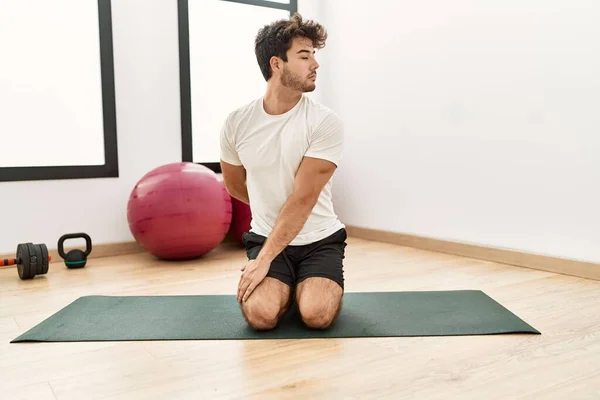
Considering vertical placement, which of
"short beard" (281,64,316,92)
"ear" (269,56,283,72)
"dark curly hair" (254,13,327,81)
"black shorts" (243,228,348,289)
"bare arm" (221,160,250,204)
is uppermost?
"dark curly hair" (254,13,327,81)

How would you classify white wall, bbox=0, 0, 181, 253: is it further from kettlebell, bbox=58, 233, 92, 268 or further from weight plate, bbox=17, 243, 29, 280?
weight plate, bbox=17, 243, 29, 280

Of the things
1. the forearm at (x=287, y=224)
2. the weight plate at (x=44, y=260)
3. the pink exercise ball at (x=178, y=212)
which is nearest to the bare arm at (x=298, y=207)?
the forearm at (x=287, y=224)

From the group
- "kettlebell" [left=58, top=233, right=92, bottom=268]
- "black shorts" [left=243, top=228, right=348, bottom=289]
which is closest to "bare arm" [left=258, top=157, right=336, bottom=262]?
"black shorts" [left=243, top=228, right=348, bottom=289]

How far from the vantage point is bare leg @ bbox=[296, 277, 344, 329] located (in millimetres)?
2062

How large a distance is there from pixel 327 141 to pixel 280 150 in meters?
0.19

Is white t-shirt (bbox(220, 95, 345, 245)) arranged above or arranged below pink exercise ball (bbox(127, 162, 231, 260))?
above

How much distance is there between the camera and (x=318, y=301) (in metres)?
2.07

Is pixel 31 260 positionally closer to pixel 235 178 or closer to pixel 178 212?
pixel 178 212

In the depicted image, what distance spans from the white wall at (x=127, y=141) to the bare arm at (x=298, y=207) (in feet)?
6.63

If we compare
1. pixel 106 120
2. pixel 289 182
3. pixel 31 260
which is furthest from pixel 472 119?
pixel 31 260

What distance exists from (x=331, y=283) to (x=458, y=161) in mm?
1757

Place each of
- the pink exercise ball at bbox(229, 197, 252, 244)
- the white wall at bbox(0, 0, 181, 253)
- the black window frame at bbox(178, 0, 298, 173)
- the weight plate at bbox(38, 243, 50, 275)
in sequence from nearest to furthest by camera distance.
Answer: the weight plate at bbox(38, 243, 50, 275)
the white wall at bbox(0, 0, 181, 253)
the pink exercise ball at bbox(229, 197, 252, 244)
the black window frame at bbox(178, 0, 298, 173)

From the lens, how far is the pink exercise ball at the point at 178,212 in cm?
334

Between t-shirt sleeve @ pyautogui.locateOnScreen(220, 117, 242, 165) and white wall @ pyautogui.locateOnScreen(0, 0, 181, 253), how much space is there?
1683mm
